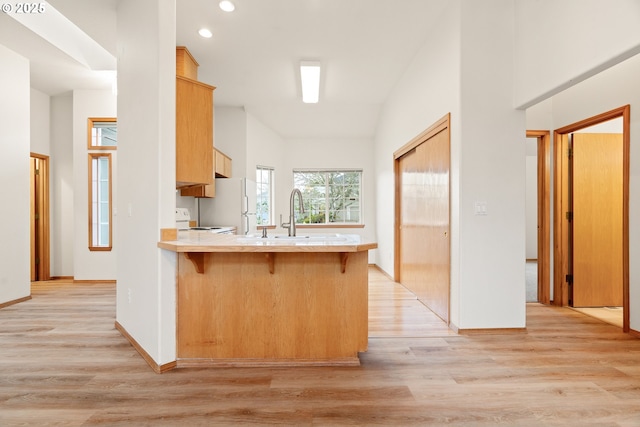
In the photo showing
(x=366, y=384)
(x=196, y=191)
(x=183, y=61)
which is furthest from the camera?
(x=196, y=191)

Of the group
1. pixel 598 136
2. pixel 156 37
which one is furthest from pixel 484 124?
pixel 156 37

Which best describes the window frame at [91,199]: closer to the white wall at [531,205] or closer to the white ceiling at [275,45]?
the white ceiling at [275,45]

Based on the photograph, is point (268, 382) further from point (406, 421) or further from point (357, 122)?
point (357, 122)

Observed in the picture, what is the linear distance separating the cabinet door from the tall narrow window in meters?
3.28

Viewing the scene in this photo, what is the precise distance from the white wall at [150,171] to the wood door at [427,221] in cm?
241

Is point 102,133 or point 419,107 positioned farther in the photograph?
point 102,133

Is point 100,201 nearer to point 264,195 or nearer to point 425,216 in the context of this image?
point 264,195

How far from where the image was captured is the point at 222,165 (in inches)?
204

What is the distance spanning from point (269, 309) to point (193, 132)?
160 cm

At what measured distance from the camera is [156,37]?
2.47 meters

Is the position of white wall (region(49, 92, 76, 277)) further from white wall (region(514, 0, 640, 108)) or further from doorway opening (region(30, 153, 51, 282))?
white wall (region(514, 0, 640, 108))

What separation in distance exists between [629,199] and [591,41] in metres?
1.64

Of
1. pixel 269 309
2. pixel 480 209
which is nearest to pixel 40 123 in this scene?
pixel 269 309

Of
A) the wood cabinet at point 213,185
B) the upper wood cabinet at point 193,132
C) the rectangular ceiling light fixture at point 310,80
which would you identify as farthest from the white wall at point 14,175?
the rectangular ceiling light fixture at point 310,80
